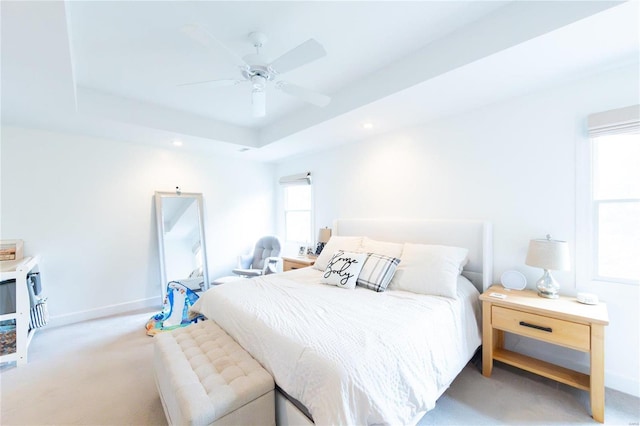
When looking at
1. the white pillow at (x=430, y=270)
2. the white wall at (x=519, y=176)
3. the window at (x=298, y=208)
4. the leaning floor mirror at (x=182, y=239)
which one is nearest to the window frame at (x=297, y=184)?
the window at (x=298, y=208)

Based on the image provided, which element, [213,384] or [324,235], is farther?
[324,235]

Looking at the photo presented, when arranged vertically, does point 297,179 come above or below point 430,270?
above

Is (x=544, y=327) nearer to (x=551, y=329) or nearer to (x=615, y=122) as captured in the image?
(x=551, y=329)

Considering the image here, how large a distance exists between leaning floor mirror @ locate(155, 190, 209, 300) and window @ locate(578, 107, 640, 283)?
465 cm

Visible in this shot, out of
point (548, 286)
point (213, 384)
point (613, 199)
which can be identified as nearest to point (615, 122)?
point (613, 199)

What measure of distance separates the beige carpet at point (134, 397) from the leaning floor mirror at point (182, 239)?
1.54 metres

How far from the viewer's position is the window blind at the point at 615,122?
190cm

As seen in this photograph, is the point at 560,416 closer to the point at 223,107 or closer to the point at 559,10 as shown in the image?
the point at 559,10

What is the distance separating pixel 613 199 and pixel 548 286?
0.82 m

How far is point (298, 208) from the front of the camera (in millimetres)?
4988

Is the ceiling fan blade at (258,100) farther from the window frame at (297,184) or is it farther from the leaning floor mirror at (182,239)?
the leaning floor mirror at (182,239)

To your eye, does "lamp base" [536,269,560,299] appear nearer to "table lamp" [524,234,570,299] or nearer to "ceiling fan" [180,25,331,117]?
"table lamp" [524,234,570,299]

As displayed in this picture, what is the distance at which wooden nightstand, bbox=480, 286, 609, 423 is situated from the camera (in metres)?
1.74

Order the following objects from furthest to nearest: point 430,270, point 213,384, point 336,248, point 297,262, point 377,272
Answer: point 297,262 → point 336,248 → point 377,272 → point 430,270 → point 213,384
